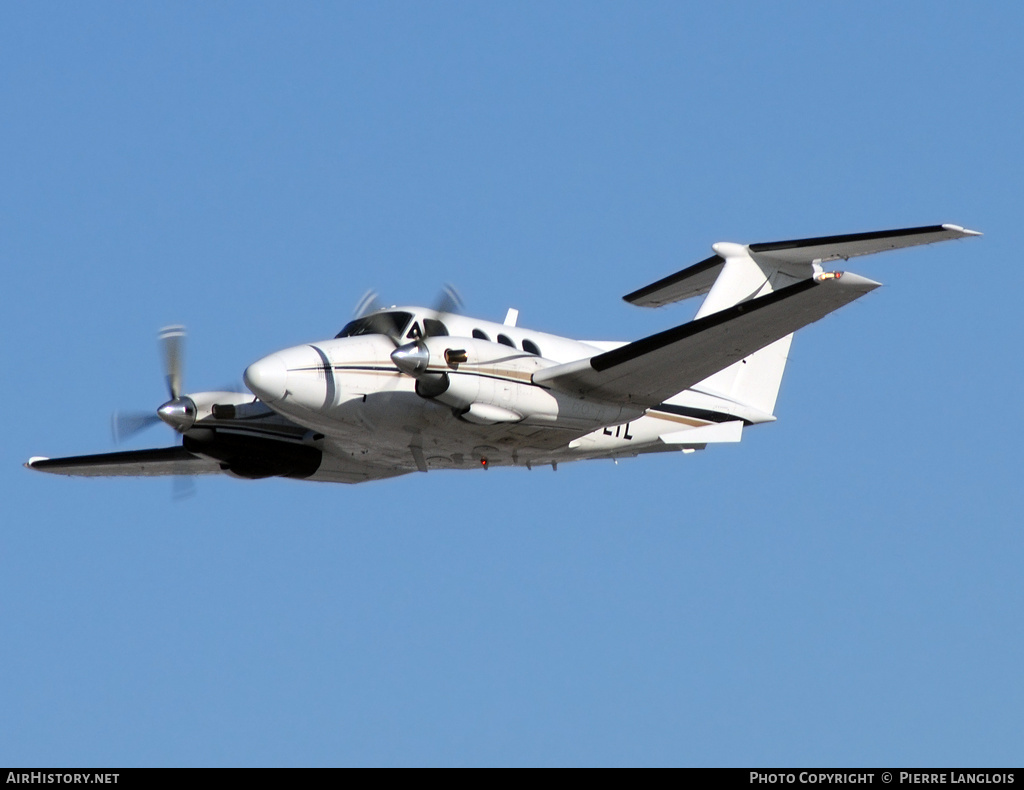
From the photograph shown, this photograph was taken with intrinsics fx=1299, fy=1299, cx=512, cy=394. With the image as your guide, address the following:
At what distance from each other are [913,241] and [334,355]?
8.37 m

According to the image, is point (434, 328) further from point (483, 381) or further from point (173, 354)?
point (173, 354)

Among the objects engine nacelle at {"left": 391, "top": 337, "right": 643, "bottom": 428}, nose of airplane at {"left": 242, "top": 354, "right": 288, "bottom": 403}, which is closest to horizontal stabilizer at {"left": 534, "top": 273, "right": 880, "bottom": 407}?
engine nacelle at {"left": 391, "top": 337, "right": 643, "bottom": 428}

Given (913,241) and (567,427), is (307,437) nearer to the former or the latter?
(567,427)

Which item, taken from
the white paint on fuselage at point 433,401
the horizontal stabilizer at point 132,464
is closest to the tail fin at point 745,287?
the white paint on fuselage at point 433,401

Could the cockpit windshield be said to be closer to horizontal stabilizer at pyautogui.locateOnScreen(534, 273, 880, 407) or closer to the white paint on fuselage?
the white paint on fuselage

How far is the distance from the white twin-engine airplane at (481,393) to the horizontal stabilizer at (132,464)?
0.19m

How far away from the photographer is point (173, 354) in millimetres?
20922

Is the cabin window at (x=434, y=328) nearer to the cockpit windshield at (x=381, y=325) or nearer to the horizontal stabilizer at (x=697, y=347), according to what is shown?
the cockpit windshield at (x=381, y=325)

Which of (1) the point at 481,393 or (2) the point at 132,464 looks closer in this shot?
(1) the point at 481,393

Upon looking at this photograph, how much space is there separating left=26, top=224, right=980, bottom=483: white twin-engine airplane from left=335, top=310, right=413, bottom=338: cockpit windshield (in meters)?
0.02

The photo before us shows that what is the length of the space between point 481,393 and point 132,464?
792 centimetres

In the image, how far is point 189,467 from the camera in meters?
22.4

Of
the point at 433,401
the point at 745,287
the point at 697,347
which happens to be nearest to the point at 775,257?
the point at 745,287
